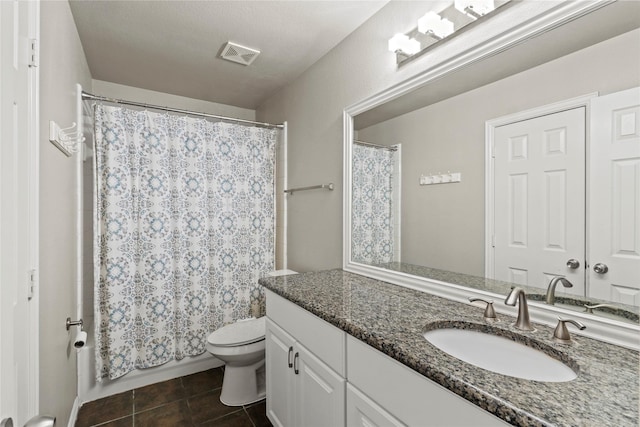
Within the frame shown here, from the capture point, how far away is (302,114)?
98.7 inches

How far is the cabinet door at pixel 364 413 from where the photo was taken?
921 mm

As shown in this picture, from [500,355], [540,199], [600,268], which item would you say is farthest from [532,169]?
[500,355]

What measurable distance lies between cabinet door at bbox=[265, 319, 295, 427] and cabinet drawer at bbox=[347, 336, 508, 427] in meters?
0.50

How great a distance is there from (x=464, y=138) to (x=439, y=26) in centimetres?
53

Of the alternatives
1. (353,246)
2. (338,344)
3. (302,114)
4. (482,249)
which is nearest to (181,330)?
(353,246)

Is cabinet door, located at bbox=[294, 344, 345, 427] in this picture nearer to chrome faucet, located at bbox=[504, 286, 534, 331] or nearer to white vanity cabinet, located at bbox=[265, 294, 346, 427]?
white vanity cabinet, located at bbox=[265, 294, 346, 427]

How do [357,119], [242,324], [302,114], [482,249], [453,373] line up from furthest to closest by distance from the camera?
[302,114] < [242,324] < [357,119] < [482,249] < [453,373]

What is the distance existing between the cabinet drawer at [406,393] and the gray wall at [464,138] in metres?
0.59

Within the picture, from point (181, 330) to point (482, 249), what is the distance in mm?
2164

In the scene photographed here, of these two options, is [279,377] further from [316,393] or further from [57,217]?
[57,217]

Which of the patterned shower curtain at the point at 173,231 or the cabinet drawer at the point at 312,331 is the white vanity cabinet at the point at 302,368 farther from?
the patterned shower curtain at the point at 173,231

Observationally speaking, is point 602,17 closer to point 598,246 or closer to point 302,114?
point 598,246

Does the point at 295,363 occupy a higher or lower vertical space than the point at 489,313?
lower

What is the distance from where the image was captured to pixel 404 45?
1.53 meters
